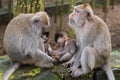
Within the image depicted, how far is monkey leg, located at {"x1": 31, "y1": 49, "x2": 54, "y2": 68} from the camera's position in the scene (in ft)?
26.8

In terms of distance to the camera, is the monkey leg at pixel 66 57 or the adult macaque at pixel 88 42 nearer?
the adult macaque at pixel 88 42

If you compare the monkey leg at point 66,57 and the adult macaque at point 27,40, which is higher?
the adult macaque at point 27,40

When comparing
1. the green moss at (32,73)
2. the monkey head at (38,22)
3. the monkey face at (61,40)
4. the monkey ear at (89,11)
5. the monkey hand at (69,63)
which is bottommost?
the green moss at (32,73)

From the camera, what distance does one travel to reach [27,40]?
817 centimetres

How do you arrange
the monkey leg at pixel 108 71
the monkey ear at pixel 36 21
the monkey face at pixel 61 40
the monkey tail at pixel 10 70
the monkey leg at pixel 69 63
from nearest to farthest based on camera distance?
1. the monkey tail at pixel 10 70
2. the monkey ear at pixel 36 21
3. the monkey leg at pixel 108 71
4. the monkey leg at pixel 69 63
5. the monkey face at pixel 61 40

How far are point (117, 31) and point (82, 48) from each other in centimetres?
621

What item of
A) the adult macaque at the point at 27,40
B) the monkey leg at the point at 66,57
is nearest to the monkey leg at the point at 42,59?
the adult macaque at the point at 27,40

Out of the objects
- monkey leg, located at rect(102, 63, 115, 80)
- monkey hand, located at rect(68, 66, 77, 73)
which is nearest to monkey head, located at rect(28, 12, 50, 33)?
monkey hand, located at rect(68, 66, 77, 73)

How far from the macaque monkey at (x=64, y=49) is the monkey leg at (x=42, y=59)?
232 mm

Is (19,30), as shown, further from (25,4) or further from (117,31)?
(117,31)

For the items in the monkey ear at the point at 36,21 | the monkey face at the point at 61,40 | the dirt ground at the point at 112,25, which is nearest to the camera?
the monkey ear at the point at 36,21

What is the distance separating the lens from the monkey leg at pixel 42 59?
817cm

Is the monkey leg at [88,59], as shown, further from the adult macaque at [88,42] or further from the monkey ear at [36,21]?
the monkey ear at [36,21]

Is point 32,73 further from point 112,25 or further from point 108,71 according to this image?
point 112,25
